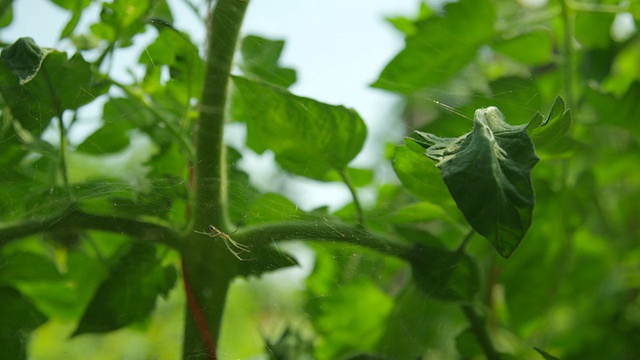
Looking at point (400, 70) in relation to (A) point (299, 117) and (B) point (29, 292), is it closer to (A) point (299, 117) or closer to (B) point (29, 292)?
(A) point (299, 117)

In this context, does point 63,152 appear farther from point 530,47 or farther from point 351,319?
point 530,47

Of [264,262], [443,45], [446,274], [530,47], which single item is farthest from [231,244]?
[530,47]

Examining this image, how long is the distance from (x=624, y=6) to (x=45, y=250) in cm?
52

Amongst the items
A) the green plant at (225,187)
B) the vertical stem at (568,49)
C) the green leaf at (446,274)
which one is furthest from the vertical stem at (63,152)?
the vertical stem at (568,49)

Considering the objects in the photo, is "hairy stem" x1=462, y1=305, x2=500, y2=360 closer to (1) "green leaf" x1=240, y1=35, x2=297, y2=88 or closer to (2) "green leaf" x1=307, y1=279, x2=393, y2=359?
(2) "green leaf" x1=307, y1=279, x2=393, y2=359

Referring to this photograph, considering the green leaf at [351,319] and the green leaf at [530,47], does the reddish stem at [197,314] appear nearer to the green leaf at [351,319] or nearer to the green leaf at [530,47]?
the green leaf at [351,319]

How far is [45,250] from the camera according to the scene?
525mm

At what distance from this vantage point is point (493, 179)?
0.24 m

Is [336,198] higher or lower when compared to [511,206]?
lower

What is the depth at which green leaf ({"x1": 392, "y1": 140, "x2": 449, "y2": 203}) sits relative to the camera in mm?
326

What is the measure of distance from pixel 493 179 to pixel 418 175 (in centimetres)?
11

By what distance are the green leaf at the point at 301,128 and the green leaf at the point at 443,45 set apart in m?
0.11

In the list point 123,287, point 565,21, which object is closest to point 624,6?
point 565,21

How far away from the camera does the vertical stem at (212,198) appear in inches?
14.8
